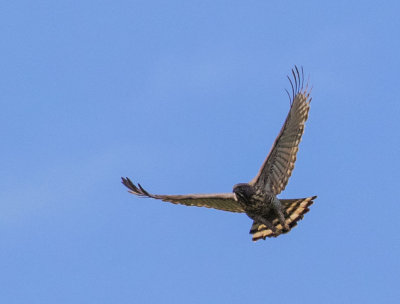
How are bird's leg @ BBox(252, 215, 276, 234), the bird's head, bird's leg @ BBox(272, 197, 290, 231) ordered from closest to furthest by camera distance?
the bird's head → bird's leg @ BBox(272, 197, 290, 231) → bird's leg @ BBox(252, 215, 276, 234)

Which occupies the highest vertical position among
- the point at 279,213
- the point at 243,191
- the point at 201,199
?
the point at 201,199

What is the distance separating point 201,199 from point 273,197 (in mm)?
1364

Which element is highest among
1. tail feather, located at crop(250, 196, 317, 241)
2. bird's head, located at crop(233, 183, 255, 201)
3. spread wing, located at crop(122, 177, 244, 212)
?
spread wing, located at crop(122, 177, 244, 212)

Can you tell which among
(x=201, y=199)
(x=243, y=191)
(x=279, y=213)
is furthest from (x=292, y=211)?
(x=201, y=199)

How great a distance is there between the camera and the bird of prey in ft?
45.7

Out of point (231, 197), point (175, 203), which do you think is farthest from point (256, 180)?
point (175, 203)

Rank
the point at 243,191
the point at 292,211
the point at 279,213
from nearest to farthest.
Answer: the point at 243,191 → the point at 279,213 → the point at 292,211

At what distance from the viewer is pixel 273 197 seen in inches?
553

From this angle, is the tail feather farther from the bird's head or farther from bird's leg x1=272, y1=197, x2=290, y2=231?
the bird's head

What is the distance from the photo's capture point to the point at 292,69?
15141 millimetres

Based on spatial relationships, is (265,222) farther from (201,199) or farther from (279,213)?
(201,199)

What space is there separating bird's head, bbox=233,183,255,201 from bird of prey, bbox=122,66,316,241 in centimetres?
5

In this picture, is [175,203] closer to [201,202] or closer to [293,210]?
[201,202]

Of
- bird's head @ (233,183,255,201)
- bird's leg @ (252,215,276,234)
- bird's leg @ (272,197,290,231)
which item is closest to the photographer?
bird's head @ (233,183,255,201)
